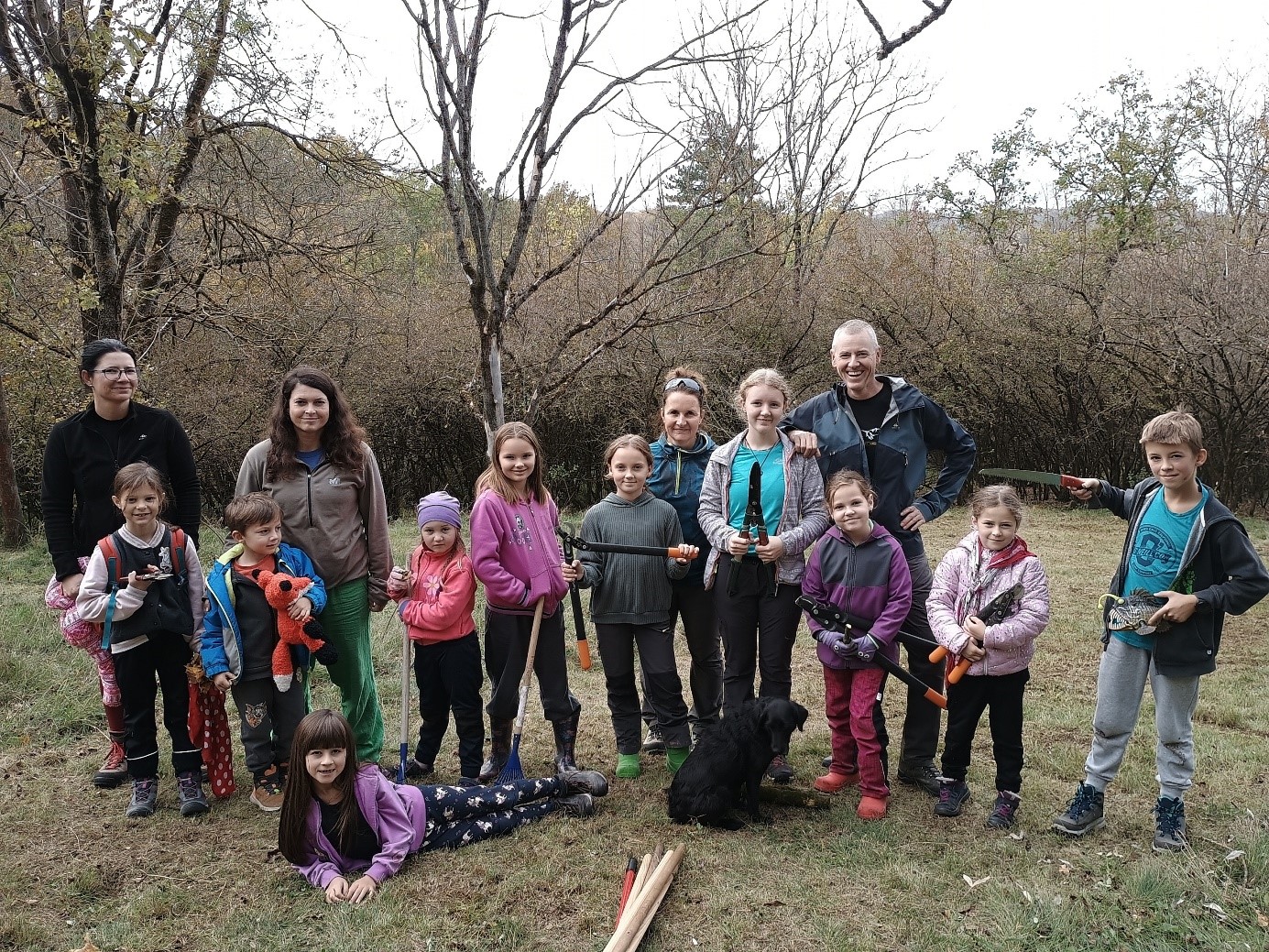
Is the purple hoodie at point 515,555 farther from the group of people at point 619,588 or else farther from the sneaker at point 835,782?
the sneaker at point 835,782

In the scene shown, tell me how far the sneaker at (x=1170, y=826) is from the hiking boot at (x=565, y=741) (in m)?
2.38

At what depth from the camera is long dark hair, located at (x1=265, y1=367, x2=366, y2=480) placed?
3.83 meters

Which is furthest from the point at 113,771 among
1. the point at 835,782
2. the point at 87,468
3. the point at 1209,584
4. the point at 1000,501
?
the point at 1209,584

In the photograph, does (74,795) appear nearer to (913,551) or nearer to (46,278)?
(913,551)

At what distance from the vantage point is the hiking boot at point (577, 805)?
3.77 metres

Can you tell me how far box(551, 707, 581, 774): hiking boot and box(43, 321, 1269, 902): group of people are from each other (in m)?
0.01

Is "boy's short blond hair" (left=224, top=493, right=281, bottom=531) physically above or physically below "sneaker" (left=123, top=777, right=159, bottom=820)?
above

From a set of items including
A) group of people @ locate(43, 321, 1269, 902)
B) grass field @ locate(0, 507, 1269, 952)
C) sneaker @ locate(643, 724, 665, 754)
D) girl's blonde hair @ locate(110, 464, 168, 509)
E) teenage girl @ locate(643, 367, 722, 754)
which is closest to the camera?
grass field @ locate(0, 507, 1269, 952)

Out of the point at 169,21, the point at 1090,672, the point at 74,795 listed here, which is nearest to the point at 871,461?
the point at 1090,672

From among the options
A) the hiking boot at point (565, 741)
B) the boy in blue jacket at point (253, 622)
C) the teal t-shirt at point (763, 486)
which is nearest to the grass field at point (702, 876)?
the hiking boot at point (565, 741)

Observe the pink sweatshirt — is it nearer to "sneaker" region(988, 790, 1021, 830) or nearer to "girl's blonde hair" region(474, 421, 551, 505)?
"girl's blonde hair" region(474, 421, 551, 505)

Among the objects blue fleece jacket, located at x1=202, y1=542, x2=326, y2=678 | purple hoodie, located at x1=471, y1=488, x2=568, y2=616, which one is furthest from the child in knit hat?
blue fleece jacket, located at x1=202, y1=542, x2=326, y2=678

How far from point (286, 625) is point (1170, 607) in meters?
3.37

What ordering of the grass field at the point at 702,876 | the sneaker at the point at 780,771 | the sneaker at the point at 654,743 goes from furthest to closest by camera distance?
the sneaker at the point at 654,743 < the sneaker at the point at 780,771 < the grass field at the point at 702,876
